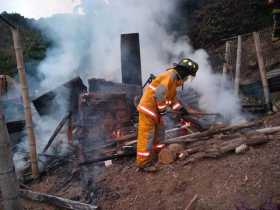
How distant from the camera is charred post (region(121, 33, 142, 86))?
10.9 m

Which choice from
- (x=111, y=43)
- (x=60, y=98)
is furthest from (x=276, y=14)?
(x=111, y=43)

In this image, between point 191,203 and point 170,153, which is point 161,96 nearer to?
point 170,153

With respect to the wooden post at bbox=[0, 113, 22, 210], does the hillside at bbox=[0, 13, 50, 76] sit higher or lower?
higher

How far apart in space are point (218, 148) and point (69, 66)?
925 centimetres

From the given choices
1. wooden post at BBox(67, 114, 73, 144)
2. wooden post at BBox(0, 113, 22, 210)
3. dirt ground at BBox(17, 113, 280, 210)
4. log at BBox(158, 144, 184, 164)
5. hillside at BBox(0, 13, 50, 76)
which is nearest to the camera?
wooden post at BBox(0, 113, 22, 210)

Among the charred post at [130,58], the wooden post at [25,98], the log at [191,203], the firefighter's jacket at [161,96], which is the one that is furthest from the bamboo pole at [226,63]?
the log at [191,203]

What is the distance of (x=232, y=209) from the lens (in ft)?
15.9

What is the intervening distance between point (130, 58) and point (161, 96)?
453 cm

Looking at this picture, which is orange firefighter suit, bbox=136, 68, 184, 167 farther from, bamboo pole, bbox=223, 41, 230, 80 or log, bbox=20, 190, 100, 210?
bamboo pole, bbox=223, 41, 230, 80

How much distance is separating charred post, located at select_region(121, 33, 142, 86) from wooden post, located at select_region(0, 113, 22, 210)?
7.57 m

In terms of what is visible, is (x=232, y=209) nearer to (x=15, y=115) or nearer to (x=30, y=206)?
(x=30, y=206)

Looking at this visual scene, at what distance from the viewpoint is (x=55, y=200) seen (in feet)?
21.6

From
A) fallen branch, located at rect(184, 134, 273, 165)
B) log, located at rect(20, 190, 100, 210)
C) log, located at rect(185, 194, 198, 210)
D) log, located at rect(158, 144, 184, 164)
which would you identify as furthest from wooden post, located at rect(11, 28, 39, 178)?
log, located at rect(185, 194, 198, 210)

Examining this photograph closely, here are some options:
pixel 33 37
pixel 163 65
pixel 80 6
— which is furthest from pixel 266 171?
pixel 33 37
